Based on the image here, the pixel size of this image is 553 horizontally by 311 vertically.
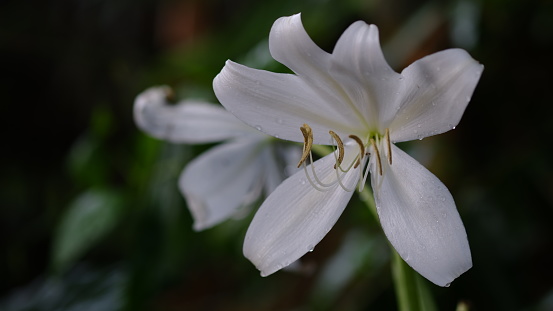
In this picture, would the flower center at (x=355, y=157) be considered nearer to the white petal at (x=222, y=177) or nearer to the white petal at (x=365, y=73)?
the white petal at (x=365, y=73)

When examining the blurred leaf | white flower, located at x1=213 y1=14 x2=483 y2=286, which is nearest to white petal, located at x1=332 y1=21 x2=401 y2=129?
white flower, located at x1=213 y1=14 x2=483 y2=286

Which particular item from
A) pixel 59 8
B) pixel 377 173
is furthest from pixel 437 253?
pixel 59 8

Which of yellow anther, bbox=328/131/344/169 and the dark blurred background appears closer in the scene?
Result: yellow anther, bbox=328/131/344/169

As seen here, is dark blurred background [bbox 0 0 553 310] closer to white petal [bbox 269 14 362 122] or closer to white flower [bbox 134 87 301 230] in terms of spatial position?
white flower [bbox 134 87 301 230]

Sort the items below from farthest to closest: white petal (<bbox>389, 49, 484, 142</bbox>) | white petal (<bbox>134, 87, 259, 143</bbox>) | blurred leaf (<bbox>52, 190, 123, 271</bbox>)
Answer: blurred leaf (<bbox>52, 190, 123, 271</bbox>), white petal (<bbox>134, 87, 259, 143</bbox>), white petal (<bbox>389, 49, 484, 142</bbox>)

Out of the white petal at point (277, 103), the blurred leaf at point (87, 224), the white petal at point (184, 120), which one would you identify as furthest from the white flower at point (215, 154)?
the blurred leaf at point (87, 224)

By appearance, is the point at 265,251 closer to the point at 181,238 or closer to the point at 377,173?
the point at 377,173
